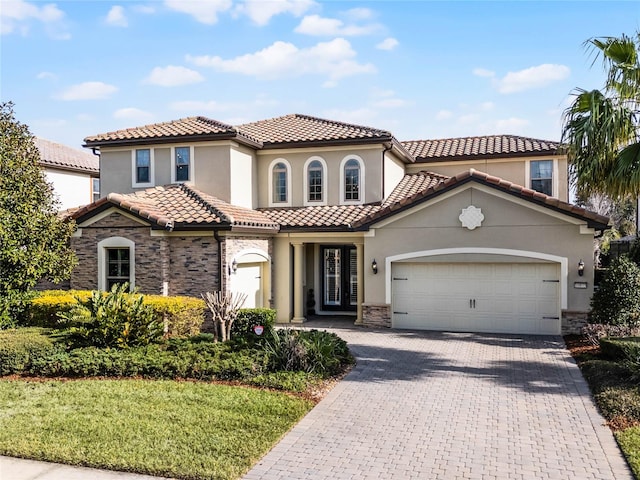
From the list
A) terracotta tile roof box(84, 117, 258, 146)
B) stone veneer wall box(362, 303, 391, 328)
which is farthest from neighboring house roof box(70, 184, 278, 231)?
stone veneer wall box(362, 303, 391, 328)

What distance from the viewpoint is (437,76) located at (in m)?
14.0

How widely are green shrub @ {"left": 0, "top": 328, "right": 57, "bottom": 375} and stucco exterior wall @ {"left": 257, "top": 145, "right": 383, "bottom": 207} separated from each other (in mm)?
10241

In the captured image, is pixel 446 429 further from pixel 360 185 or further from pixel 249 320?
pixel 360 185

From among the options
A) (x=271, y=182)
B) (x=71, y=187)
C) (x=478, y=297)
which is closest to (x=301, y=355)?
(x=478, y=297)

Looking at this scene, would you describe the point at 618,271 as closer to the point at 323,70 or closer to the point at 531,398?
the point at 531,398

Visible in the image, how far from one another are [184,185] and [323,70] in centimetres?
691

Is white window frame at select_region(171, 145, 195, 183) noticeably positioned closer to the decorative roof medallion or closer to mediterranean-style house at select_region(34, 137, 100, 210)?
mediterranean-style house at select_region(34, 137, 100, 210)

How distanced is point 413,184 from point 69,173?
16625 millimetres

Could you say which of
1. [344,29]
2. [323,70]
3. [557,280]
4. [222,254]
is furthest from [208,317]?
[557,280]

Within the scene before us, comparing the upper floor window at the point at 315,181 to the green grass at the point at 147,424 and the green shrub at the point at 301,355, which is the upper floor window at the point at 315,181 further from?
the green grass at the point at 147,424

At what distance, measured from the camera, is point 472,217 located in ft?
53.7

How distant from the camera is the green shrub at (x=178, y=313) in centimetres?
1405

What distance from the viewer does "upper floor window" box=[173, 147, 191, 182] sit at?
750 inches

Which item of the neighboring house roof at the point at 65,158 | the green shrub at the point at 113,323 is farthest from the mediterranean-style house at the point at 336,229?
the neighboring house roof at the point at 65,158
